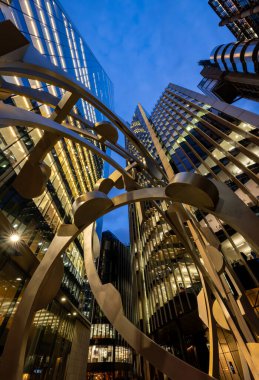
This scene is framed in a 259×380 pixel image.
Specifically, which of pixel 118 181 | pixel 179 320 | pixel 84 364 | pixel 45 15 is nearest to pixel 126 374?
pixel 84 364

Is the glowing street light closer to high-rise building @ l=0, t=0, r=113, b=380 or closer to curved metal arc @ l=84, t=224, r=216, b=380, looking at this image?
high-rise building @ l=0, t=0, r=113, b=380

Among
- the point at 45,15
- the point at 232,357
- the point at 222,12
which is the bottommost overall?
the point at 232,357

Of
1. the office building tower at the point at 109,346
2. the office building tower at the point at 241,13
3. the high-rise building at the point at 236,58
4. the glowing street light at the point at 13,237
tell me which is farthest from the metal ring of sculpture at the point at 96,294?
the office building tower at the point at 241,13

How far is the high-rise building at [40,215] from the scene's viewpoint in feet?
32.1

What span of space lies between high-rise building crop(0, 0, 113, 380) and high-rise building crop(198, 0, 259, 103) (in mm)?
22928

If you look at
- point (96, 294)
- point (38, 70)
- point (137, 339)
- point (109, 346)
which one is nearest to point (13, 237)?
point (96, 294)

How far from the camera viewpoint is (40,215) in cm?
1396

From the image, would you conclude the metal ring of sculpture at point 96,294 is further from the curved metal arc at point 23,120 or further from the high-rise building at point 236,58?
the high-rise building at point 236,58

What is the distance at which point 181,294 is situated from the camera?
1972cm

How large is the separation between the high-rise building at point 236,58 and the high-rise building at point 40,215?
22.9m

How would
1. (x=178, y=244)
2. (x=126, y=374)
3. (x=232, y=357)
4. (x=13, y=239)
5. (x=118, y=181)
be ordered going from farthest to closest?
(x=126, y=374)
(x=178, y=244)
(x=232, y=357)
(x=13, y=239)
(x=118, y=181)

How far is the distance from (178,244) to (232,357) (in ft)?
37.1

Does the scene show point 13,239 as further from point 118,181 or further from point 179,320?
point 179,320

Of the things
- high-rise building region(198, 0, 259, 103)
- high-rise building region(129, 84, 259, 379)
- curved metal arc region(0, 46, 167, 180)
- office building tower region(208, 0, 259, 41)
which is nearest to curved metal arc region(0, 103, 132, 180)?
curved metal arc region(0, 46, 167, 180)
